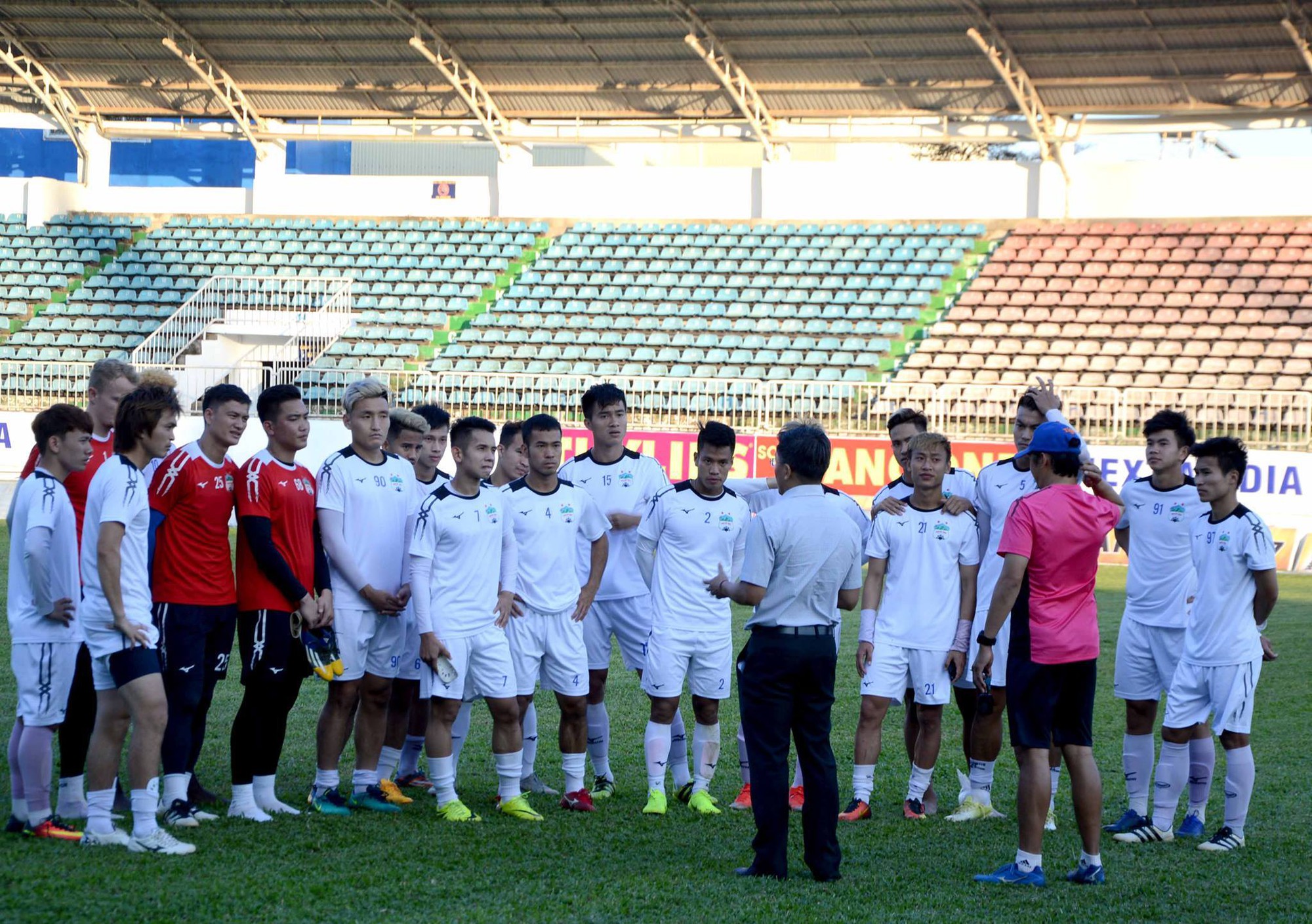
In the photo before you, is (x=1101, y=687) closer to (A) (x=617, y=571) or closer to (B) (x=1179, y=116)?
(A) (x=617, y=571)

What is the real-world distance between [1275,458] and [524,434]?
48.9ft

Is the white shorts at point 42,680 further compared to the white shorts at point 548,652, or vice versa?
the white shorts at point 548,652

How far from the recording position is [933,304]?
1031 inches

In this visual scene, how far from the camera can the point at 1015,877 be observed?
5891 millimetres

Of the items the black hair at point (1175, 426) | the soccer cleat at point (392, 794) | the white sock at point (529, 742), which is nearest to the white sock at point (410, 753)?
the soccer cleat at point (392, 794)

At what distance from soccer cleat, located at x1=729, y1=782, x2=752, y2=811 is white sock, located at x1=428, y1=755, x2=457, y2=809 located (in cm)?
149

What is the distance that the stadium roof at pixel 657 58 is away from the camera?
83.0 feet

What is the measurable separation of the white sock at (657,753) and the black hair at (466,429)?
1755 mm

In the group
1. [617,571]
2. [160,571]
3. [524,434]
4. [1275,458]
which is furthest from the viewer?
[1275,458]

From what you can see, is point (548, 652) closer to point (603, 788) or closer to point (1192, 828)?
point (603, 788)

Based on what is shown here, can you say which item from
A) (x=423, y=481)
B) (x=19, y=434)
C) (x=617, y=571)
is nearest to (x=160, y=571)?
(x=423, y=481)

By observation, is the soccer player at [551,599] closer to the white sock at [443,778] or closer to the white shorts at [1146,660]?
the white sock at [443,778]

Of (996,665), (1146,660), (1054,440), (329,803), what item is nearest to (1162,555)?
(1146,660)

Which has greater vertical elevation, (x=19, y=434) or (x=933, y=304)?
(x=933, y=304)
